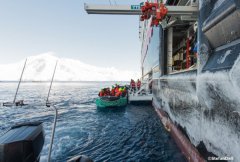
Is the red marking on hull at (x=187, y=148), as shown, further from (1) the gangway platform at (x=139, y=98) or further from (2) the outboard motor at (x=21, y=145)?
(1) the gangway platform at (x=139, y=98)

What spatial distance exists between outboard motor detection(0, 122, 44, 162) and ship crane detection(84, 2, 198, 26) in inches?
163

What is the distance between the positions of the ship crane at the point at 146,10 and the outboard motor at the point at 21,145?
414 centimetres

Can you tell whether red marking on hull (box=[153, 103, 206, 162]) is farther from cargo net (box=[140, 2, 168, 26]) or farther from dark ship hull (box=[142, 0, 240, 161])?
cargo net (box=[140, 2, 168, 26])

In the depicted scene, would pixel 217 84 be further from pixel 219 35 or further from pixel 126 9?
pixel 126 9

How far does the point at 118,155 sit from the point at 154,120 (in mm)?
6131

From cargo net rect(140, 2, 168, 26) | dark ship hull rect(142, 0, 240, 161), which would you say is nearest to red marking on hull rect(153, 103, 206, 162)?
dark ship hull rect(142, 0, 240, 161)

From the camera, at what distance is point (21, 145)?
3.62 metres

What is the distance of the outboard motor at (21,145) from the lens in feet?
11.5

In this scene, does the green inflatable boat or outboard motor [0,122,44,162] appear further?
the green inflatable boat

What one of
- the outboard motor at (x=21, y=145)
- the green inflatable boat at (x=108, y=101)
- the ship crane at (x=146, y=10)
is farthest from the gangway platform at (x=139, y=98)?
the outboard motor at (x=21, y=145)

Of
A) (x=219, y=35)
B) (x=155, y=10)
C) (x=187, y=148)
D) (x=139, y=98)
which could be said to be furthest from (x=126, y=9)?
(x=139, y=98)

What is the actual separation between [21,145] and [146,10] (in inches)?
206

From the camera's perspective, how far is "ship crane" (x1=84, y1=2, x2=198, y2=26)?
522 centimetres

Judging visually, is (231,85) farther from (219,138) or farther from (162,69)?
(162,69)
